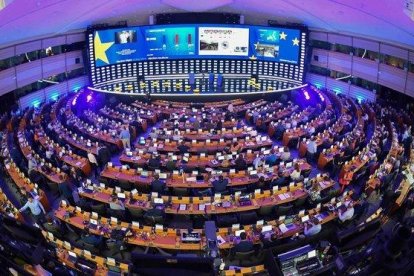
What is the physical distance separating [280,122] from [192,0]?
29.7 feet

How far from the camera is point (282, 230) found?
13.4m

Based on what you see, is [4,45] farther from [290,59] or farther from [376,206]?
[376,206]

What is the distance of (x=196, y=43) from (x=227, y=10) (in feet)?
10.1

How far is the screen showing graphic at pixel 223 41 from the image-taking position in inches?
1143

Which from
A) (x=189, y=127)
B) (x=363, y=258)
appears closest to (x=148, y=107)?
(x=189, y=127)

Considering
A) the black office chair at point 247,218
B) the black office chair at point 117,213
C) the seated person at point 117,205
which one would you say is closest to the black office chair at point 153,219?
the black office chair at point 117,213

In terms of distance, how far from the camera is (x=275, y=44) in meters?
28.9

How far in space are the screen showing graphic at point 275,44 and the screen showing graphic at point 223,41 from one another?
62 centimetres

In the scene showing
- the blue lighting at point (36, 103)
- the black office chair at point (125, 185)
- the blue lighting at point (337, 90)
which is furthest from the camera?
the blue lighting at point (337, 90)

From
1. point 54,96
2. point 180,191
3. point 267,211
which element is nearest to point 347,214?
point 267,211

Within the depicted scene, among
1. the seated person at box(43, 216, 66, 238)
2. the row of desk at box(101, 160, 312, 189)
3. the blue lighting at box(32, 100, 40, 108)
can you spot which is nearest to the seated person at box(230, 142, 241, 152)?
the row of desk at box(101, 160, 312, 189)

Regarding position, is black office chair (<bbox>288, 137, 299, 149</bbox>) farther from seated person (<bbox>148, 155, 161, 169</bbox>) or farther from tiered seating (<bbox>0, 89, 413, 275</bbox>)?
seated person (<bbox>148, 155, 161, 169</bbox>)

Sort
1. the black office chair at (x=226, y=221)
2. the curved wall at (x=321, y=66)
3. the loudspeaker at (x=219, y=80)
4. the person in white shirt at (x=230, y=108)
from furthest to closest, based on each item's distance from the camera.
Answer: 1. the loudspeaker at (x=219, y=80)
2. the person in white shirt at (x=230, y=108)
3. the curved wall at (x=321, y=66)
4. the black office chair at (x=226, y=221)

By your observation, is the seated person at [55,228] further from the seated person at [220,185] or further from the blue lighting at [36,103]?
the blue lighting at [36,103]
